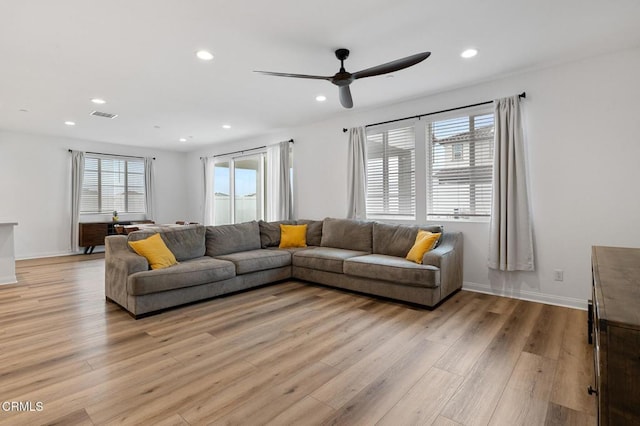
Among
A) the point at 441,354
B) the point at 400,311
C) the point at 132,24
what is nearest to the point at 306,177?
the point at 400,311

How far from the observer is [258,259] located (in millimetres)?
4387

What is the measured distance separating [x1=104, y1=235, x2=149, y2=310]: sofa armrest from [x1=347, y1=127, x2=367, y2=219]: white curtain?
319 cm

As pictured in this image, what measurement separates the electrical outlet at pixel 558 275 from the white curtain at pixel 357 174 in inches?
104

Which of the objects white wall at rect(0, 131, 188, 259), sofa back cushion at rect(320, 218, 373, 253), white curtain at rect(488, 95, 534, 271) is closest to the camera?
white curtain at rect(488, 95, 534, 271)

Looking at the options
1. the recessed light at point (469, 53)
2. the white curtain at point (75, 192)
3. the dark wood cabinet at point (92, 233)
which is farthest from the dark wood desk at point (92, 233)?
the recessed light at point (469, 53)

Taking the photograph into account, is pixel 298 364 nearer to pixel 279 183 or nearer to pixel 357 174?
pixel 357 174

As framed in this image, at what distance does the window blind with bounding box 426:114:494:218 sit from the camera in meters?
4.18

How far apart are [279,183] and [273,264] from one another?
2.47 m

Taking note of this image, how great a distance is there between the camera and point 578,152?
11.5 feet

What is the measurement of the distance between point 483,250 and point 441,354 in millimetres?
2165

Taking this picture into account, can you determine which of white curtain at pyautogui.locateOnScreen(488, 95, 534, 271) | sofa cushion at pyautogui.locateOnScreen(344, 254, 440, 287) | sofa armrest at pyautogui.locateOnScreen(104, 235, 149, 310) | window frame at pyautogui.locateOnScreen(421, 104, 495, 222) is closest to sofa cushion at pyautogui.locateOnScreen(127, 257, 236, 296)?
sofa armrest at pyautogui.locateOnScreen(104, 235, 149, 310)

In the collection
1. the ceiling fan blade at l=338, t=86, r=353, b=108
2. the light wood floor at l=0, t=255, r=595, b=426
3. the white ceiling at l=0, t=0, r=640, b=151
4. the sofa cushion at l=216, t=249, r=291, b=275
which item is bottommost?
the light wood floor at l=0, t=255, r=595, b=426

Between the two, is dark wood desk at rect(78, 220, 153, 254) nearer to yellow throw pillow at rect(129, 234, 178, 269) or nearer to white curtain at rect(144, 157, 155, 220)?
white curtain at rect(144, 157, 155, 220)

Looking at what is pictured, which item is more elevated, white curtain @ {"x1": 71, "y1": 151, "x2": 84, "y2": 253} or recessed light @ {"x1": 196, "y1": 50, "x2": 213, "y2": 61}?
recessed light @ {"x1": 196, "y1": 50, "x2": 213, "y2": 61}
